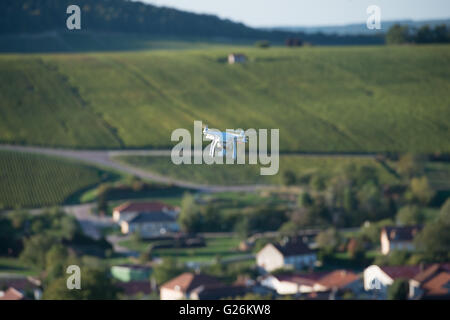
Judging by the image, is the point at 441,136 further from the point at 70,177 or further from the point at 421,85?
the point at 70,177

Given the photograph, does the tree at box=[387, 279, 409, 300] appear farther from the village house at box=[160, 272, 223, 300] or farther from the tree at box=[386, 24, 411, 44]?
the tree at box=[386, 24, 411, 44]

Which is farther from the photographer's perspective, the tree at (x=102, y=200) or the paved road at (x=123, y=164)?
the paved road at (x=123, y=164)

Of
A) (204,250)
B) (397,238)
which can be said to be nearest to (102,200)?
(204,250)

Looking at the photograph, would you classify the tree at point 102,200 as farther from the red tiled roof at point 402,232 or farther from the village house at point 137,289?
the red tiled roof at point 402,232

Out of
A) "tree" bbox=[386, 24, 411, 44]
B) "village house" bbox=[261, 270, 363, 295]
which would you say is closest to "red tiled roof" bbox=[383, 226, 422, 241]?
"village house" bbox=[261, 270, 363, 295]

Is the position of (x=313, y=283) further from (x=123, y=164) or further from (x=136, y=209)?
(x=123, y=164)

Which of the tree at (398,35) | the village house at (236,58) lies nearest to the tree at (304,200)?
the village house at (236,58)

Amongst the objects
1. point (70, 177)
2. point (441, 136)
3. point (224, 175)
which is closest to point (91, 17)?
point (70, 177)
